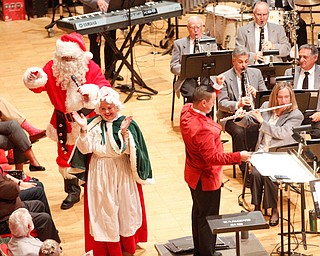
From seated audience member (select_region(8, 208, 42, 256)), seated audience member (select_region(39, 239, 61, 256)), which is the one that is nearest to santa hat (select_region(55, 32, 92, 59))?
seated audience member (select_region(8, 208, 42, 256))

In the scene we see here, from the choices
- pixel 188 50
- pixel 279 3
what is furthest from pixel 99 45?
pixel 279 3

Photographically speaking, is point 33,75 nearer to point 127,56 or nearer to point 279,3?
point 127,56

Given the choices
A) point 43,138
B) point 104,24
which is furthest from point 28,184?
point 104,24

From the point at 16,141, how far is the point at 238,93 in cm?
241

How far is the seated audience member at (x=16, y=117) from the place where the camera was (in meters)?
8.18

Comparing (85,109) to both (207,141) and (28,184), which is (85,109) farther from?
(207,141)

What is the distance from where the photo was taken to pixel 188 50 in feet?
30.1

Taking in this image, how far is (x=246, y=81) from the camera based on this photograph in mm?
8164

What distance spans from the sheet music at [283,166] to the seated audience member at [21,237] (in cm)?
184

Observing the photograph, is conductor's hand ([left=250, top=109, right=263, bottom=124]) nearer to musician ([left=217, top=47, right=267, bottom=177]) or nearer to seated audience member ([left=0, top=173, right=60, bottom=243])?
musician ([left=217, top=47, right=267, bottom=177])

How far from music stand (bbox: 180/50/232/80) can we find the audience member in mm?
2069

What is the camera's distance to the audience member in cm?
636

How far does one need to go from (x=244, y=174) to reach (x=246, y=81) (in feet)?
3.24

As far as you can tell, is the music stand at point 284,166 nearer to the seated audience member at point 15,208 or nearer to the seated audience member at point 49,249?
the seated audience member at point 49,249
